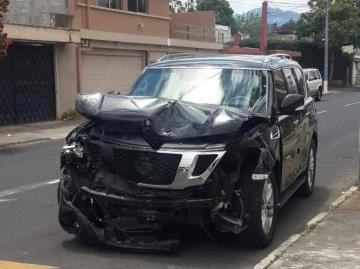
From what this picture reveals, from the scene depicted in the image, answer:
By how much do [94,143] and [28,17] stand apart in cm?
2035

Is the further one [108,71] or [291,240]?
[108,71]

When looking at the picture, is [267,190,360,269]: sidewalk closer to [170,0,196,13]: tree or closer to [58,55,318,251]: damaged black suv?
[58,55,318,251]: damaged black suv

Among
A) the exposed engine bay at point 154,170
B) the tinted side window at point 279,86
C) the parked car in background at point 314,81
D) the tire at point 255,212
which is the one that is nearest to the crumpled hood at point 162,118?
the exposed engine bay at point 154,170

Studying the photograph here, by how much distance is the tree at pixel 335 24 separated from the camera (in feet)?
168

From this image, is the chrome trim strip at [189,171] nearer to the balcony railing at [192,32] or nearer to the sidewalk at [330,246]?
the sidewalk at [330,246]

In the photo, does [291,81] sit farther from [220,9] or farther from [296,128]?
[220,9]

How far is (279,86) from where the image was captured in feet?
25.2

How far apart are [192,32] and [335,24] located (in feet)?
62.9

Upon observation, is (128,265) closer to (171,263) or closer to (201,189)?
(171,263)

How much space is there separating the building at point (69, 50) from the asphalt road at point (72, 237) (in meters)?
9.21

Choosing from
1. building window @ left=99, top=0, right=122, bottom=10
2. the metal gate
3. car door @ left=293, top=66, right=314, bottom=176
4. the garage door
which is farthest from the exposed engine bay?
building window @ left=99, top=0, right=122, bottom=10

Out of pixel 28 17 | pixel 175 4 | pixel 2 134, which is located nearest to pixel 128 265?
pixel 2 134

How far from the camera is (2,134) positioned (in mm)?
19625

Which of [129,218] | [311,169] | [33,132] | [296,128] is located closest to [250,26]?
[33,132]
